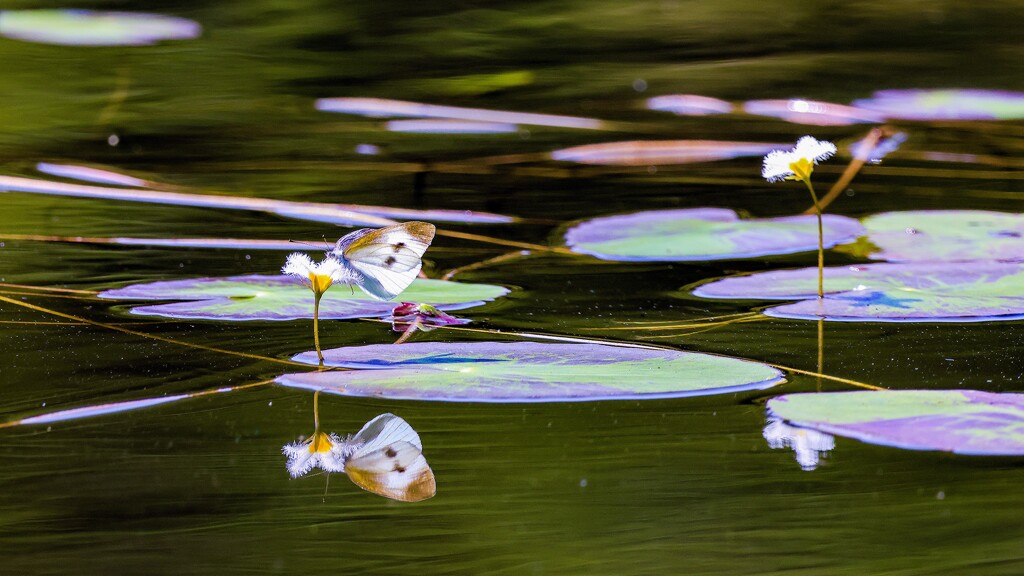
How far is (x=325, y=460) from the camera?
113 centimetres

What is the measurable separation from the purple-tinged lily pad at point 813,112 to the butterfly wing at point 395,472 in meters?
2.46

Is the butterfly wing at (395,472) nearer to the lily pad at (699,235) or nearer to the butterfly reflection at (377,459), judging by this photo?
the butterfly reflection at (377,459)

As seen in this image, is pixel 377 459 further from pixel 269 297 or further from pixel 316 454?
pixel 269 297

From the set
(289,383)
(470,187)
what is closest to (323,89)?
(470,187)

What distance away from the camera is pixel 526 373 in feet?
4.21

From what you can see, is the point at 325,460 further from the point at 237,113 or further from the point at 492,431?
the point at 237,113

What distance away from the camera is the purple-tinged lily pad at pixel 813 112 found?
3.44 m

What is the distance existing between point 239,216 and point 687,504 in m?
1.65

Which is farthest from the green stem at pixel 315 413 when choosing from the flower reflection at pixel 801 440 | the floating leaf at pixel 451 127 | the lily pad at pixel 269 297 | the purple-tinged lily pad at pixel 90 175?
the floating leaf at pixel 451 127

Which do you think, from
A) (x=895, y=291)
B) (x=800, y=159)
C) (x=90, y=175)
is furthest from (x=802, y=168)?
(x=90, y=175)

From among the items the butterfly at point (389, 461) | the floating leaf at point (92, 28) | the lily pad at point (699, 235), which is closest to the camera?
the butterfly at point (389, 461)

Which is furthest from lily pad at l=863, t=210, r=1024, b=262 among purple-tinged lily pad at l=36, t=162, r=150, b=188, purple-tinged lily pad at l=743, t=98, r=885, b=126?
purple-tinged lily pad at l=36, t=162, r=150, b=188

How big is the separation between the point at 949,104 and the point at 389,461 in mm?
2773

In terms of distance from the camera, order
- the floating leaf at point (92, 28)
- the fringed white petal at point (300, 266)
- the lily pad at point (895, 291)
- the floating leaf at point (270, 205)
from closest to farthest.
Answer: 1. the fringed white petal at point (300, 266)
2. the lily pad at point (895, 291)
3. the floating leaf at point (270, 205)
4. the floating leaf at point (92, 28)
